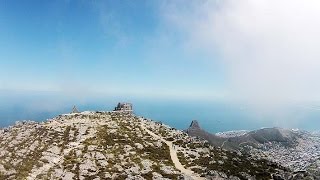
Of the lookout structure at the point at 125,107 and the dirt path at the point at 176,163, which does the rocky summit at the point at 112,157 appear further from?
the lookout structure at the point at 125,107

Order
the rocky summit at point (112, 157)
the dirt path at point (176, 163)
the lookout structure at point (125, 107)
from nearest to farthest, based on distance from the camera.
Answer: the rocky summit at point (112, 157) → the dirt path at point (176, 163) → the lookout structure at point (125, 107)

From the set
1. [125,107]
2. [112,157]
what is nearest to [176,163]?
[112,157]

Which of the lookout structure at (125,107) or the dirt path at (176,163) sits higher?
the lookout structure at (125,107)

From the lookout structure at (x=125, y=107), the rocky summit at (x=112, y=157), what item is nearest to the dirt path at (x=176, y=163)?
the rocky summit at (x=112, y=157)

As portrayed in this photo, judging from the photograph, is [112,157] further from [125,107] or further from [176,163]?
[125,107]

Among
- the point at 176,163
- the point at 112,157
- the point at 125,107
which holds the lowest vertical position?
the point at 176,163

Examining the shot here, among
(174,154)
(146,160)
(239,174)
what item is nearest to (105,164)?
(146,160)

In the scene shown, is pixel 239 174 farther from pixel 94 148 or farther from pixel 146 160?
pixel 94 148

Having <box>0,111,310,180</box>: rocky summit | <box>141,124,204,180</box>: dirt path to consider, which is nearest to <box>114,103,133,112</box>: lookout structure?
<box>0,111,310,180</box>: rocky summit
